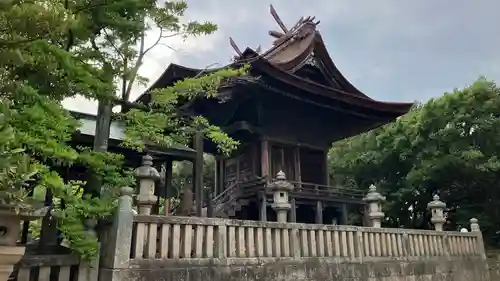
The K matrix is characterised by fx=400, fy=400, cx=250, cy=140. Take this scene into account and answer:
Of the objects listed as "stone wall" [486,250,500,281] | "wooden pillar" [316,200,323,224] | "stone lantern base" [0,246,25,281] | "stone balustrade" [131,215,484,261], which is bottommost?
"stone wall" [486,250,500,281]

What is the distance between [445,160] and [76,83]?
15700 millimetres

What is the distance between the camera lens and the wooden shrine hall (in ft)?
39.5

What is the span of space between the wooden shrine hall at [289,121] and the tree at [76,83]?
14.2ft

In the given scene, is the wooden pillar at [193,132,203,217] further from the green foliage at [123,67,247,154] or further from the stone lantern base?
the stone lantern base

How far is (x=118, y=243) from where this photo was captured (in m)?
4.82

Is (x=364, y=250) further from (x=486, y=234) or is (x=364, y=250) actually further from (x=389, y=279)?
(x=486, y=234)

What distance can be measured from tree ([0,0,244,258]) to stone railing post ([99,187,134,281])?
20cm

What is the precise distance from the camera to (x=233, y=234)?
237 inches

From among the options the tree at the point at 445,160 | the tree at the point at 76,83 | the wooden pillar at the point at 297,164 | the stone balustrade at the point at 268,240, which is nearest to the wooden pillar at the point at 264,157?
the wooden pillar at the point at 297,164

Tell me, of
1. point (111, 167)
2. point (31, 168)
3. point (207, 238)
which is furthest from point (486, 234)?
point (31, 168)

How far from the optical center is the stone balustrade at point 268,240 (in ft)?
17.3

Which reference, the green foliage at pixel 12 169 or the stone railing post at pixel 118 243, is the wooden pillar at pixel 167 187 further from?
the green foliage at pixel 12 169

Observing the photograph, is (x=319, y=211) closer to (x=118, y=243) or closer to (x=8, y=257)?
(x=118, y=243)

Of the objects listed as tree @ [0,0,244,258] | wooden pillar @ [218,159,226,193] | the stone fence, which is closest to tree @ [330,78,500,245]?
the stone fence
